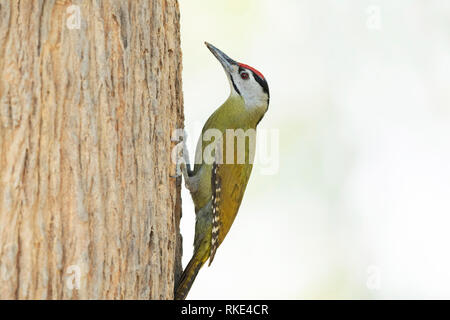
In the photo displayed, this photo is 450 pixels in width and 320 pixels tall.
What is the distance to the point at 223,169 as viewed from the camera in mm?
4469

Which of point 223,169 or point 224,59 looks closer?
point 223,169

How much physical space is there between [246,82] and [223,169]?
786 millimetres

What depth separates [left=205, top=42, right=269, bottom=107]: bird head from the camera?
4.76 meters

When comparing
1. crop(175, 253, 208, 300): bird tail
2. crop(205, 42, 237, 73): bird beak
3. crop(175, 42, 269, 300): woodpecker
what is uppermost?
crop(205, 42, 237, 73): bird beak

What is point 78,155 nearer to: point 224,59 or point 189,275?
point 189,275

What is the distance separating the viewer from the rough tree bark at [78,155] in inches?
95.5

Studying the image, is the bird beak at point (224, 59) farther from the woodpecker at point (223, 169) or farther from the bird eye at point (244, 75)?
the bird eye at point (244, 75)

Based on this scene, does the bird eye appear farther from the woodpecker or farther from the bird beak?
the bird beak

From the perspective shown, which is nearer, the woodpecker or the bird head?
the woodpecker

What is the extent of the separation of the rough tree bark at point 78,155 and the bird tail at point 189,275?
80cm

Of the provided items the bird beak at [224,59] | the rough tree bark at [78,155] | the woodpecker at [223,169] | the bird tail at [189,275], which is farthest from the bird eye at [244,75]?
the rough tree bark at [78,155]

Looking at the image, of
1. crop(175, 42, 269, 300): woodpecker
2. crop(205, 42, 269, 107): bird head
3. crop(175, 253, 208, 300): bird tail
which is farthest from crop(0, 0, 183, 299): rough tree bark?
crop(205, 42, 269, 107): bird head

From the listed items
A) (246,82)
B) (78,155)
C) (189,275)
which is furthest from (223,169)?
(78,155)
